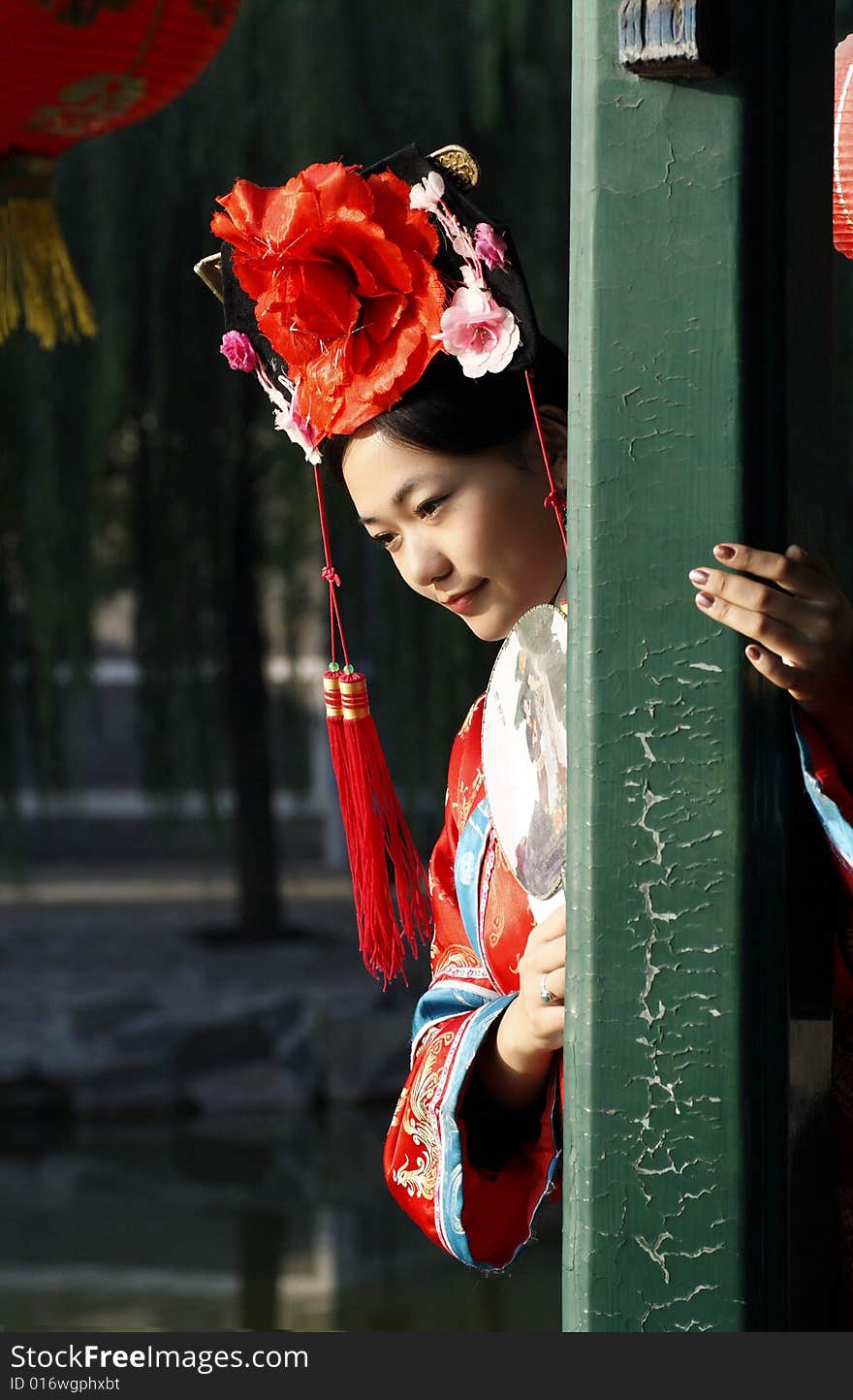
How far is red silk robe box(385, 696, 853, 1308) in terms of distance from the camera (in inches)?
38.7

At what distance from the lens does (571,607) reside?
2.56 ft

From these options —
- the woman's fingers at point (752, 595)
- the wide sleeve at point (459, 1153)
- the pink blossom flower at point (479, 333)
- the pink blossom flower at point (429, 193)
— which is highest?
the pink blossom flower at point (429, 193)

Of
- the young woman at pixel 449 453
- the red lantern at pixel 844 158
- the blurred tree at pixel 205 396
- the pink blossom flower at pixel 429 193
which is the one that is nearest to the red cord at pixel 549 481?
the young woman at pixel 449 453

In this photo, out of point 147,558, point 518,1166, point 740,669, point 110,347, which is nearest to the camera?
point 740,669

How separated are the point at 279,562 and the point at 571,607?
168 inches

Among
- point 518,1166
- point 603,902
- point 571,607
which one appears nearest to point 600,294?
point 571,607

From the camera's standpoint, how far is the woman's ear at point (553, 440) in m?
1.04

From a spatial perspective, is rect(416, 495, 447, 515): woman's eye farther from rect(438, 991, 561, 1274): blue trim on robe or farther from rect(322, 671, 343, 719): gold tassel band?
rect(438, 991, 561, 1274): blue trim on robe

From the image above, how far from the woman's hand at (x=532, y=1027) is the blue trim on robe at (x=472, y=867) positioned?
0.11m

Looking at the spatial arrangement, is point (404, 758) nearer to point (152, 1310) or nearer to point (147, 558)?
point (147, 558)

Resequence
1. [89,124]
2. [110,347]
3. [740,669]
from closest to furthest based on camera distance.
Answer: [740,669]
[89,124]
[110,347]

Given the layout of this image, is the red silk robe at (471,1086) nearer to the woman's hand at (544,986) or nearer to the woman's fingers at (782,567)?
→ the woman's hand at (544,986)

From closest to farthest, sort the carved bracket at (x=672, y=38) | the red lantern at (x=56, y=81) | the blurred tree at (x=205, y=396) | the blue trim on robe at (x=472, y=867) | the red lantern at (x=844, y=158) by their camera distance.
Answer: the carved bracket at (x=672, y=38), the blue trim on robe at (x=472, y=867), the red lantern at (x=844, y=158), the red lantern at (x=56, y=81), the blurred tree at (x=205, y=396)

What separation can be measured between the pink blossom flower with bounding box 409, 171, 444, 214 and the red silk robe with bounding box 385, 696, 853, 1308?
306mm
